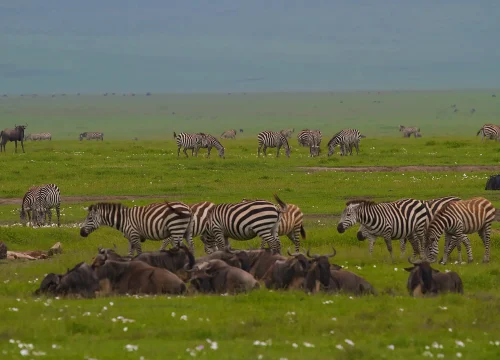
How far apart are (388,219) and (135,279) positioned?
20.1ft

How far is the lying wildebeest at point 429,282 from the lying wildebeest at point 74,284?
460 cm

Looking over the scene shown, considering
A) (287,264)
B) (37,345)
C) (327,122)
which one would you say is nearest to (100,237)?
(287,264)

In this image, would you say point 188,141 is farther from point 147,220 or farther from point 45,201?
point 147,220

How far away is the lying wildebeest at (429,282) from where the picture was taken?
1479cm

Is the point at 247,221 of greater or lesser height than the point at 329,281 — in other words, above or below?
above

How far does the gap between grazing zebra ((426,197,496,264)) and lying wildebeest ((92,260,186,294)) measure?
5936 millimetres

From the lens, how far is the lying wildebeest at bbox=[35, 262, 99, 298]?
14367 millimetres

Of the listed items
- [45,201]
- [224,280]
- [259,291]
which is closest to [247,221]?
[224,280]

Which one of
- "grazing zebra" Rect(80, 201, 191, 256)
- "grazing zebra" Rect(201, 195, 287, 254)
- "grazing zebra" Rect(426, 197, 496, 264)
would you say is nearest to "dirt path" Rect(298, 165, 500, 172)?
"grazing zebra" Rect(426, 197, 496, 264)

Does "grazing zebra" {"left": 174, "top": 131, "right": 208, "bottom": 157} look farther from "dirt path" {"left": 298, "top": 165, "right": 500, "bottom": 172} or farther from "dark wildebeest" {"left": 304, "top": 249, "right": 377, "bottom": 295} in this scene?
"dark wildebeest" {"left": 304, "top": 249, "right": 377, "bottom": 295}

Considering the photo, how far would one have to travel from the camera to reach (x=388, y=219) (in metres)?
19.1

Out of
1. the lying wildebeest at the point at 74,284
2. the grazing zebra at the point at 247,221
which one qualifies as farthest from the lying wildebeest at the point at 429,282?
the lying wildebeest at the point at 74,284

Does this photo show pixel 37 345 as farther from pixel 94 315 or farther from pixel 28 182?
pixel 28 182

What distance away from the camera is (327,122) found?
126875mm
